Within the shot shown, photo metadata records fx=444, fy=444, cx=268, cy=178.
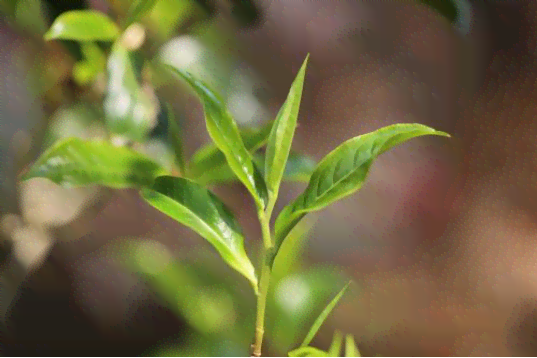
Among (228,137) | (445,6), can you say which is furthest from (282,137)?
(445,6)

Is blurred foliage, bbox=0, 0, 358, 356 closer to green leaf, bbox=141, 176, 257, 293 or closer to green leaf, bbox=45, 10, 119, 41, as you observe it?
green leaf, bbox=45, 10, 119, 41

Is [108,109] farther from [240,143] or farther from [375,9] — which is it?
[375,9]

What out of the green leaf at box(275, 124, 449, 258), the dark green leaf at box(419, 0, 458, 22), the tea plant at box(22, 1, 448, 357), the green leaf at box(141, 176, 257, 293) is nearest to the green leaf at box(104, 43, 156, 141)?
the tea plant at box(22, 1, 448, 357)

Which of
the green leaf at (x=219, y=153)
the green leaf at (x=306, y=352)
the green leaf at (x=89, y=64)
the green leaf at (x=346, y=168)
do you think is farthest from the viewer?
the green leaf at (x=89, y=64)

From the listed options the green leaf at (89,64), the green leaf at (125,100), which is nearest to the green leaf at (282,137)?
the green leaf at (125,100)

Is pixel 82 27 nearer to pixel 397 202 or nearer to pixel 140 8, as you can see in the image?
pixel 140 8

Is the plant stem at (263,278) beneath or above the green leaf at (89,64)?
beneath

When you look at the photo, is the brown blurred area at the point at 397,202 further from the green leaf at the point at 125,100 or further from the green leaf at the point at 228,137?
the green leaf at the point at 228,137
